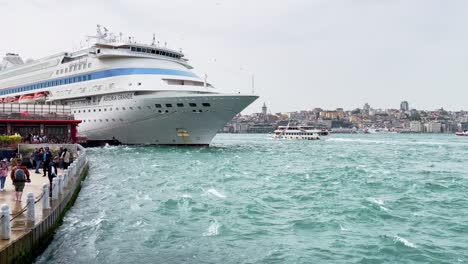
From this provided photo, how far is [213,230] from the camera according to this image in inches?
580

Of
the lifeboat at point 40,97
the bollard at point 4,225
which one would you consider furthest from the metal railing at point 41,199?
the lifeboat at point 40,97

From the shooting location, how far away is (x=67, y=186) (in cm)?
1803

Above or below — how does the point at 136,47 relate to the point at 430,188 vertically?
above

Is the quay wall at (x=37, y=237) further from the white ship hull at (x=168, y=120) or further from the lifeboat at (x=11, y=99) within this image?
the lifeboat at (x=11, y=99)

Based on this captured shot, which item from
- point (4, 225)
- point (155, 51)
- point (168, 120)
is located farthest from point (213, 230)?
point (155, 51)

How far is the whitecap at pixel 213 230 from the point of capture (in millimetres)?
14216

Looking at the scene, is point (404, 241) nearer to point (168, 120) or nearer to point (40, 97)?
point (168, 120)

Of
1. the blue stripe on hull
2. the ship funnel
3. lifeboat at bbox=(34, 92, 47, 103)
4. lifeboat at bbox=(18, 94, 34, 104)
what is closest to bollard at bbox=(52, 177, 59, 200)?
the blue stripe on hull

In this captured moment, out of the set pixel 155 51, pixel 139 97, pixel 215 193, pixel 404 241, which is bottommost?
pixel 404 241

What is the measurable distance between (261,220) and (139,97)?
1397 inches

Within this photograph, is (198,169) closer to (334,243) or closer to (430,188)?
(430,188)

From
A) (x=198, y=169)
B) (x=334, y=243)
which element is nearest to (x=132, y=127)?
(x=198, y=169)

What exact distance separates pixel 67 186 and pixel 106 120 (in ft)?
118

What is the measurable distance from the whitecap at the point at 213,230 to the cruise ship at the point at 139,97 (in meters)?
30.5
